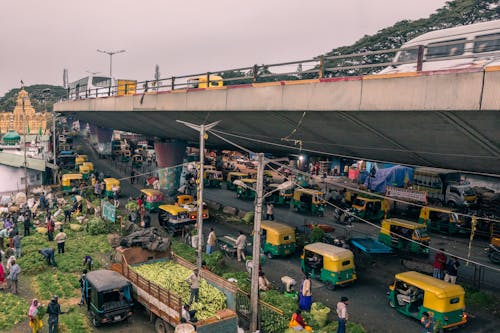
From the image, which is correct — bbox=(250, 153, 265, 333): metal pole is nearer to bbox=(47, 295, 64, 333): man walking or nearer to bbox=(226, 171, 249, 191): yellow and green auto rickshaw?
bbox=(47, 295, 64, 333): man walking

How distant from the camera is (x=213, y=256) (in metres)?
21.1

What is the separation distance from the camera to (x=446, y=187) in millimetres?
36906

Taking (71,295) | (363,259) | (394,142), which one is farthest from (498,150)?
(71,295)

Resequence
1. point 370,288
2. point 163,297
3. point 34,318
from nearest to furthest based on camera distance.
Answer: point 163,297 → point 34,318 → point 370,288

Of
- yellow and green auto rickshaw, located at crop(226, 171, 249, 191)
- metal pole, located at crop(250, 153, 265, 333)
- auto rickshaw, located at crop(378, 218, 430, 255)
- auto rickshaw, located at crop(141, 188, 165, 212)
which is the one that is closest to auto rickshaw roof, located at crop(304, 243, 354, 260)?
metal pole, located at crop(250, 153, 265, 333)

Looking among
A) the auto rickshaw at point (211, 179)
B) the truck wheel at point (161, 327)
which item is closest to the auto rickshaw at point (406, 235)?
the truck wheel at point (161, 327)

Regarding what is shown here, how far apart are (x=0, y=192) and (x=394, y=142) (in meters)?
37.5

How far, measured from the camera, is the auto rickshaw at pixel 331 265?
59.4 ft

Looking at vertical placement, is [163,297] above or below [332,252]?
below

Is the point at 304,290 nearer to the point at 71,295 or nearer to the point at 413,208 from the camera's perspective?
the point at 71,295

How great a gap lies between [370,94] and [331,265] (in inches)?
349

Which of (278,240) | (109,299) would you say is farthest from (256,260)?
(278,240)

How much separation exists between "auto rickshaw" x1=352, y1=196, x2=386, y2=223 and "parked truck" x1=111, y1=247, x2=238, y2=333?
18586 mm

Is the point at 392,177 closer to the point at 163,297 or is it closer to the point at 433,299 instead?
the point at 433,299
